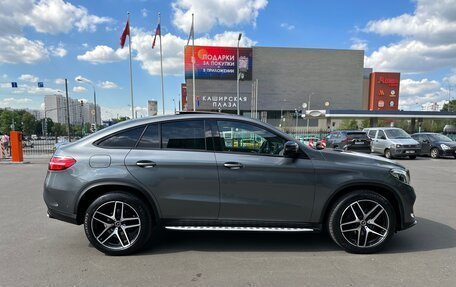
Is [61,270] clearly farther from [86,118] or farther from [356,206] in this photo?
[86,118]

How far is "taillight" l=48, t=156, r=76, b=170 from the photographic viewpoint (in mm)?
4023

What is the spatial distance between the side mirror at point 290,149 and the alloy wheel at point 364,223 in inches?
40.2

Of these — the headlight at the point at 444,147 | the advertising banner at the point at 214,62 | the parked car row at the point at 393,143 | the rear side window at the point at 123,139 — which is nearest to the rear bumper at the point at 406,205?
the rear side window at the point at 123,139

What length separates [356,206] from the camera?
13.3ft

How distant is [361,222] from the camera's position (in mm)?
4055

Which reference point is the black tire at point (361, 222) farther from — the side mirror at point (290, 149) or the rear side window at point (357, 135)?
the rear side window at point (357, 135)

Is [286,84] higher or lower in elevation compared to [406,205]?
higher

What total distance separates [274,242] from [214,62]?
7085 centimetres

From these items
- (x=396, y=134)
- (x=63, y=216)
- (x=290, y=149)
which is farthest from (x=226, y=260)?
(x=396, y=134)

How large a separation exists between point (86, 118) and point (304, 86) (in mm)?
103978

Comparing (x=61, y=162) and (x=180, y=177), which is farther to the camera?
(x=61, y=162)

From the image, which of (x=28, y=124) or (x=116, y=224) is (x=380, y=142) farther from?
(x=28, y=124)

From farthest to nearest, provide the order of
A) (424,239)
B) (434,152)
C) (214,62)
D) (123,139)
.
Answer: (214,62), (434,152), (424,239), (123,139)

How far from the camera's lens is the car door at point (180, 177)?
12.9 ft
